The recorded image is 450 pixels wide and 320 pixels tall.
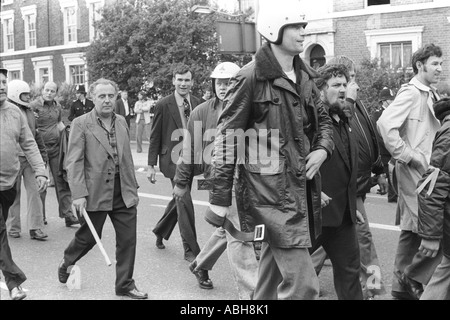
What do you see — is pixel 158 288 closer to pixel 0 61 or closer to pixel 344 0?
pixel 344 0

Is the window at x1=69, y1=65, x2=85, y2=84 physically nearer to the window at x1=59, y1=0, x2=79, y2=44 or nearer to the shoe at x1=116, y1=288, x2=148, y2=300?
the window at x1=59, y1=0, x2=79, y2=44

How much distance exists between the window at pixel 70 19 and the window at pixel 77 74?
4.90ft

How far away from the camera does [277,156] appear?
4395 mm

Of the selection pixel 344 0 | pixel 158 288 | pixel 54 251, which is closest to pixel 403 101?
pixel 158 288

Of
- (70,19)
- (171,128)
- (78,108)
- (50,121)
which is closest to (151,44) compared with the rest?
(78,108)

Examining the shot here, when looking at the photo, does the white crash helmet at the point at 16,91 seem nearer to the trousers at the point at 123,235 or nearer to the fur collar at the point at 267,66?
the trousers at the point at 123,235

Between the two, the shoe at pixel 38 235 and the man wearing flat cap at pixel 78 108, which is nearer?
the shoe at pixel 38 235

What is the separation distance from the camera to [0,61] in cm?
4628

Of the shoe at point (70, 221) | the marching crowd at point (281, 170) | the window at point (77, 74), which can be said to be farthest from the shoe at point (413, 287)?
the window at point (77, 74)

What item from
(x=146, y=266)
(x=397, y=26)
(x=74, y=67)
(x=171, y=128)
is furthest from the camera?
(x=74, y=67)

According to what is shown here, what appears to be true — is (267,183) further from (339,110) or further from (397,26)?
(397,26)

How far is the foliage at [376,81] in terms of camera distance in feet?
60.0

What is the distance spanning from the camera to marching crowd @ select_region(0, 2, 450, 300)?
14.4 feet

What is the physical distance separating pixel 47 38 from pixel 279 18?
128ft
